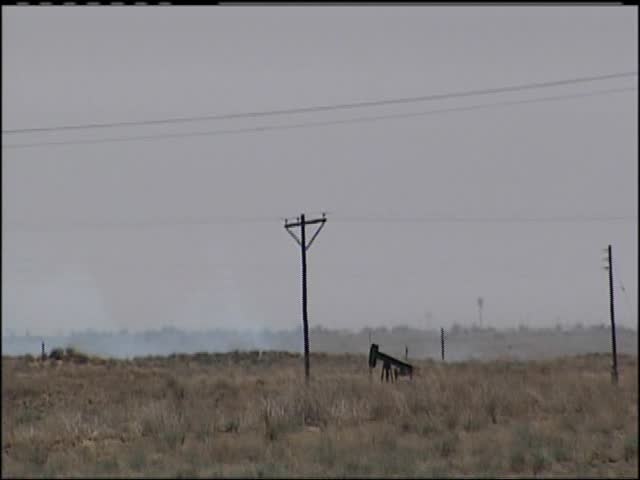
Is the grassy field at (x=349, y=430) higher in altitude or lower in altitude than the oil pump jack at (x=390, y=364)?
lower

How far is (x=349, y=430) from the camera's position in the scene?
912 inches

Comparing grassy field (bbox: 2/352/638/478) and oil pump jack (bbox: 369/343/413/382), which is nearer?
grassy field (bbox: 2/352/638/478)

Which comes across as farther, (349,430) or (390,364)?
(390,364)

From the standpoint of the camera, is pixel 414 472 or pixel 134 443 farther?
pixel 134 443

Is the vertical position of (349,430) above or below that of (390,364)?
below

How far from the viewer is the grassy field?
62.0 feet

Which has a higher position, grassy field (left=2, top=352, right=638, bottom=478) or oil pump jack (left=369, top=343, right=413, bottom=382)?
oil pump jack (left=369, top=343, right=413, bottom=382)

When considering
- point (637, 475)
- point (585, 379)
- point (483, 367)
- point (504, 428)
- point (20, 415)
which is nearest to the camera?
point (637, 475)

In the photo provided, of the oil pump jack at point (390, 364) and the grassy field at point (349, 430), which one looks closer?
the grassy field at point (349, 430)

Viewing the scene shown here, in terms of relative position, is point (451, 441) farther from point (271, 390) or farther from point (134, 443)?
point (271, 390)

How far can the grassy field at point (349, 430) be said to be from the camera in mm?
18906

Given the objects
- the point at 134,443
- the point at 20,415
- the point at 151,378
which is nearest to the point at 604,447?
the point at 134,443

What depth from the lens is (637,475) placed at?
1778 cm

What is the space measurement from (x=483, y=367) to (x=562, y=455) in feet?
75.1
